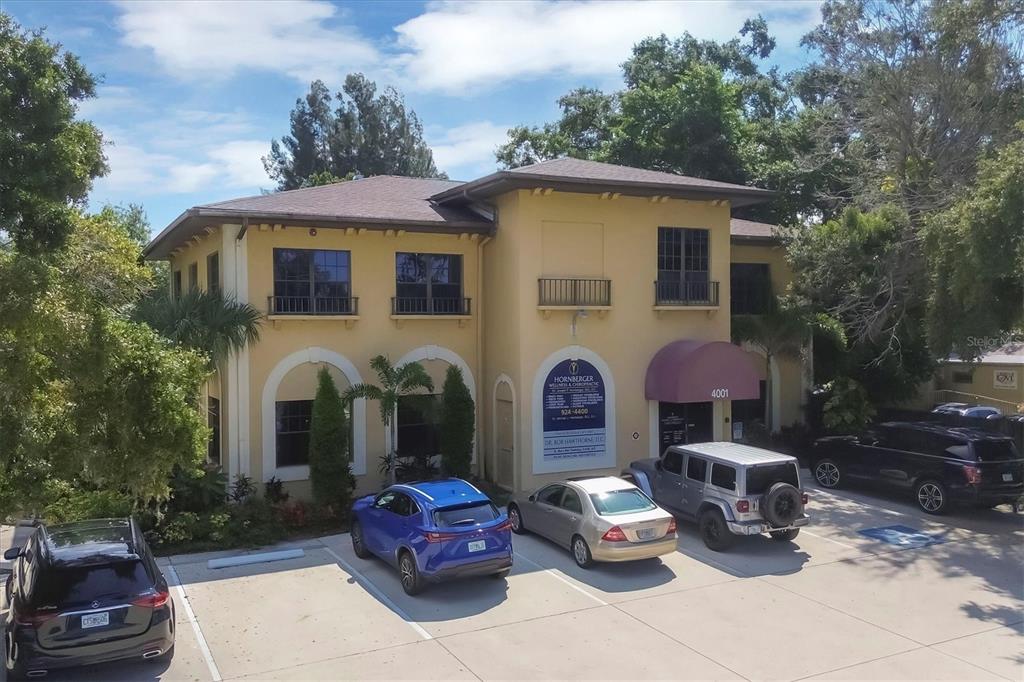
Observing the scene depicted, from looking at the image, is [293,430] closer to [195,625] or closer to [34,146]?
[195,625]

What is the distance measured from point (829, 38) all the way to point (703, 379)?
38.3 ft

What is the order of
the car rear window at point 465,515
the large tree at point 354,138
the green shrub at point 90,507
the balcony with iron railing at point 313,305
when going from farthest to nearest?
1. the large tree at point 354,138
2. the balcony with iron railing at point 313,305
3. the green shrub at point 90,507
4. the car rear window at point 465,515

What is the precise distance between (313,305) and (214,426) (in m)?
4.11

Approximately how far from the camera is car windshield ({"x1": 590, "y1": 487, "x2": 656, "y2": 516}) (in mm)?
12609

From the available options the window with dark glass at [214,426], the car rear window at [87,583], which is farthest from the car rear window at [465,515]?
the window with dark glass at [214,426]

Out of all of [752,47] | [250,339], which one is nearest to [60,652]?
[250,339]

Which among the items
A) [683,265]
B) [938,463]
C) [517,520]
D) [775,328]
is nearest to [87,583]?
[517,520]

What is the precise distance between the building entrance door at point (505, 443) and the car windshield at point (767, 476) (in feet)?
20.6

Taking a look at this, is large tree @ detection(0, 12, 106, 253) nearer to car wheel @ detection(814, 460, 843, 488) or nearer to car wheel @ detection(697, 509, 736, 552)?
car wheel @ detection(697, 509, 736, 552)

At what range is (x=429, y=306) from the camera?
18891 millimetres

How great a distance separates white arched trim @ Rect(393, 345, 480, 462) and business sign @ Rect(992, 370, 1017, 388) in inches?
864

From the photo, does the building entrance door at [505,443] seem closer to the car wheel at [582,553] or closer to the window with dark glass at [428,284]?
the window with dark glass at [428,284]

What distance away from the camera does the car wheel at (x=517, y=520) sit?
1458 centimetres

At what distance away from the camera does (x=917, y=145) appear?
21234 millimetres
